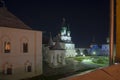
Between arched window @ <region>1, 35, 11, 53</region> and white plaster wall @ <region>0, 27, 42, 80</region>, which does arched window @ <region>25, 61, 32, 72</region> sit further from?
arched window @ <region>1, 35, 11, 53</region>

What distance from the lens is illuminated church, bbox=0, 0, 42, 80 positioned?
68.4ft

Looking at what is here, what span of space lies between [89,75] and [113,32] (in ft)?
4.25

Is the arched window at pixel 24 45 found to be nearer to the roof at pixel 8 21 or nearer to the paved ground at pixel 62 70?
the roof at pixel 8 21

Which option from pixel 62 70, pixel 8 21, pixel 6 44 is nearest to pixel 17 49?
pixel 6 44

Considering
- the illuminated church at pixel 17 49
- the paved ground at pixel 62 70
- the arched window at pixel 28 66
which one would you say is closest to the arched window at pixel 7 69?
the illuminated church at pixel 17 49

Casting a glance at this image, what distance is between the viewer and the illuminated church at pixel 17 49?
20.8 meters

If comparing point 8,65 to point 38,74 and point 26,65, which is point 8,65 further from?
point 38,74

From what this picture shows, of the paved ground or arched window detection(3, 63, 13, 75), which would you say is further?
the paved ground

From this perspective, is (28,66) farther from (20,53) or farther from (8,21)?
(8,21)

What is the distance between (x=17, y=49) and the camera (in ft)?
72.6

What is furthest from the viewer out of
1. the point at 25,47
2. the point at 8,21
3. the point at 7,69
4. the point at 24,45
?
the point at 25,47

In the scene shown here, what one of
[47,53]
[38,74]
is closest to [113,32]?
[38,74]

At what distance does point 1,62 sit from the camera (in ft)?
67.4

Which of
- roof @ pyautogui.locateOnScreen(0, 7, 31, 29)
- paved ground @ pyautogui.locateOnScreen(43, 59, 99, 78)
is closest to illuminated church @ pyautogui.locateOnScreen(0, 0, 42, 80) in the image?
roof @ pyautogui.locateOnScreen(0, 7, 31, 29)
